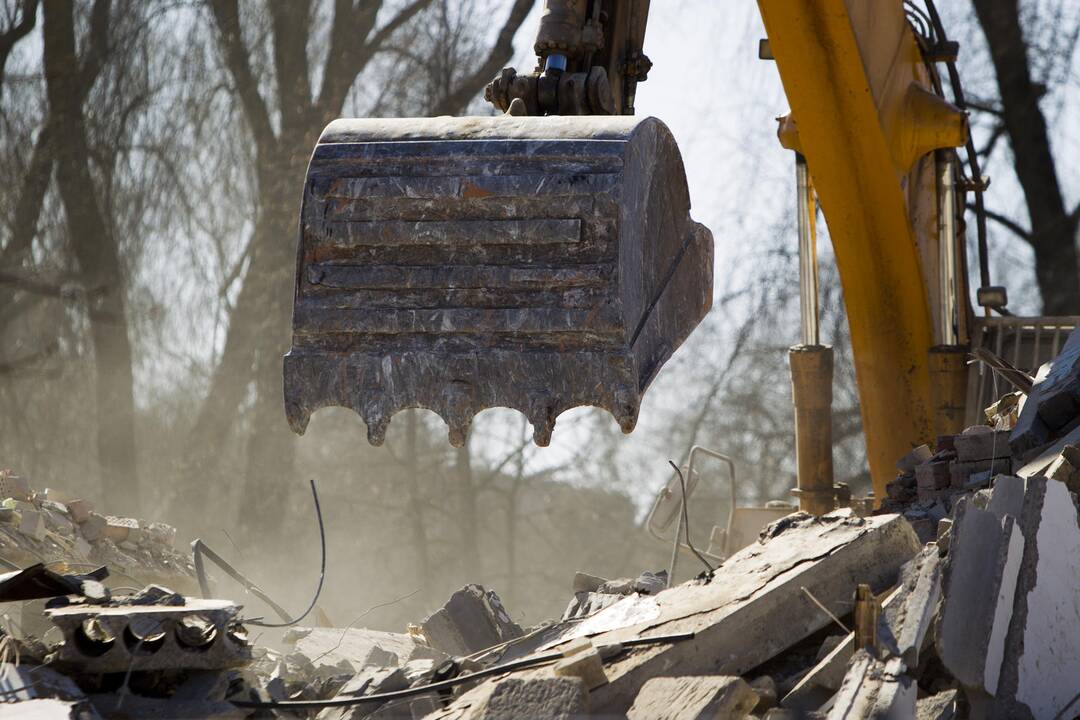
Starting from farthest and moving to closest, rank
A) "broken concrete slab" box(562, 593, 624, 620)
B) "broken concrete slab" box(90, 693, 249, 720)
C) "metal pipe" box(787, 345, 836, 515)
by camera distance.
→ "metal pipe" box(787, 345, 836, 515) < "broken concrete slab" box(562, 593, 624, 620) < "broken concrete slab" box(90, 693, 249, 720)

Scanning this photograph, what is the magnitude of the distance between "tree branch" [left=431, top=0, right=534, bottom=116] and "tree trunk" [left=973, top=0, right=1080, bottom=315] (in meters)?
5.14

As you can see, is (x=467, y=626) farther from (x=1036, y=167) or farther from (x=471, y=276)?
(x=1036, y=167)

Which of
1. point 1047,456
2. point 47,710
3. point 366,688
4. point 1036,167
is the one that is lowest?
point 366,688

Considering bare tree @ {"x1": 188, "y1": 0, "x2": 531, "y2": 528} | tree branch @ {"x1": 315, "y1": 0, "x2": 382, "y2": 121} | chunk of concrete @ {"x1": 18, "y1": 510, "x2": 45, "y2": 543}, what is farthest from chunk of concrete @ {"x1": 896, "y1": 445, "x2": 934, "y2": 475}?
tree branch @ {"x1": 315, "y1": 0, "x2": 382, "y2": 121}

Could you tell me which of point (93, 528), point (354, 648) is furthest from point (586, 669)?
point (93, 528)

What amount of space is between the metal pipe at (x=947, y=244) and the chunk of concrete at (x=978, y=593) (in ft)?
7.99

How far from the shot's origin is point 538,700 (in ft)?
8.45

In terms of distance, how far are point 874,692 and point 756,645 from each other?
0.48 meters

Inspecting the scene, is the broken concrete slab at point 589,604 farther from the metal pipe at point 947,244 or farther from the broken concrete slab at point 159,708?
the metal pipe at point 947,244

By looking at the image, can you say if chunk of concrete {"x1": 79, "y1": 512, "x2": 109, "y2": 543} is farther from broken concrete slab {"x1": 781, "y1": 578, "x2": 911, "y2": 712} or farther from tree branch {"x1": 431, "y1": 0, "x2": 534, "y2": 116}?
tree branch {"x1": 431, "y1": 0, "x2": 534, "y2": 116}

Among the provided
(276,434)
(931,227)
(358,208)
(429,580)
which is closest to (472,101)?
(276,434)

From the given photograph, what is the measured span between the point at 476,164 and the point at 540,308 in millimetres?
353

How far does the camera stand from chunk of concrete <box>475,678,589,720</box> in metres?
2.55

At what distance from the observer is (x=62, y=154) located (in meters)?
12.8
